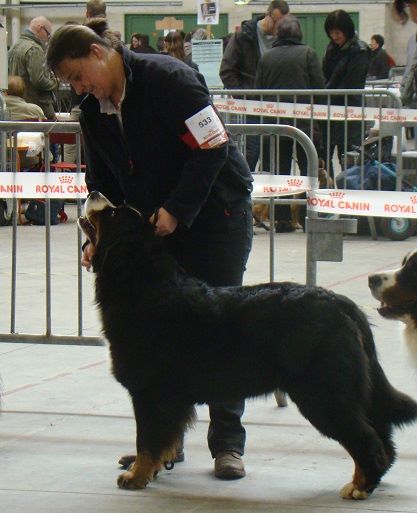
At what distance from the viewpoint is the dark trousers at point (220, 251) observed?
471 centimetres

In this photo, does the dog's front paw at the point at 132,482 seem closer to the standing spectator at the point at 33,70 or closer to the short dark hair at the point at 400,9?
the short dark hair at the point at 400,9

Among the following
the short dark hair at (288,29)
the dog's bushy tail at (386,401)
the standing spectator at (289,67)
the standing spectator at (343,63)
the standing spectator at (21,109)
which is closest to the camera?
the dog's bushy tail at (386,401)

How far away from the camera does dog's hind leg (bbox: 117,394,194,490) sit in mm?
4391

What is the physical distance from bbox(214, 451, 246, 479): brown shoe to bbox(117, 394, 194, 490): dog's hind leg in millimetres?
276

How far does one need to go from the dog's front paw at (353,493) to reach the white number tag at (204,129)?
1.51 metres

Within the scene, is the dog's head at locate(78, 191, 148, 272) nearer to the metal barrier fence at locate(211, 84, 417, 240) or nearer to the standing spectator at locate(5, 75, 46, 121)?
the metal barrier fence at locate(211, 84, 417, 240)

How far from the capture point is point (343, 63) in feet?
39.8

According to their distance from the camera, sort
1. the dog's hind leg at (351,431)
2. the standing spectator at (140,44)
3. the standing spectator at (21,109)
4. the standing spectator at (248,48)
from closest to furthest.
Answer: the dog's hind leg at (351,431) → the standing spectator at (21,109) → the standing spectator at (248,48) → the standing spectator at (140,44)

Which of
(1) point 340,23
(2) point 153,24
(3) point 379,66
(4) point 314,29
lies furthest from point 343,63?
(2) point 153,24

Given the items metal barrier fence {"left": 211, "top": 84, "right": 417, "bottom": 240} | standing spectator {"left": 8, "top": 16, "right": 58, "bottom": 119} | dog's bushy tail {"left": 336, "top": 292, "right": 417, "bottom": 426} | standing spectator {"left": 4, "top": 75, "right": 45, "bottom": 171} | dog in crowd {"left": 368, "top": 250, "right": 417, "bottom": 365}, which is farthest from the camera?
standing spectator {"left": 8, "top": 16, "right": 58, "bottom": 119}

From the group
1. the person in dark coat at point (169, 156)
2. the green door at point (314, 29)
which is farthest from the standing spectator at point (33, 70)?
the green door at point (314, 29)

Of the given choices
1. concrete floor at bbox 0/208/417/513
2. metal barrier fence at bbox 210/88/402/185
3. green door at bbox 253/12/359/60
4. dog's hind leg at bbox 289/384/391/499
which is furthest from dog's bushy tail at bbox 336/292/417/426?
green door at bbox 253/12/359/60

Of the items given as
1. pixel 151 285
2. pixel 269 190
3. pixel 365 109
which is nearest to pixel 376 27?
pixel 365 109

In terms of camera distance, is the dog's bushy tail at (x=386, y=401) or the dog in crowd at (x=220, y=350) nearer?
the dog in crowd at (x=220, y=350)
